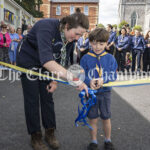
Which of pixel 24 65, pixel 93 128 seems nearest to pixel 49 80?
pixel 24 65

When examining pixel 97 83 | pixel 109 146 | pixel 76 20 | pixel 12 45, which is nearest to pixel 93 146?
pixel 109 146

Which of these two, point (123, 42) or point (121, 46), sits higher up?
point (123, 42)

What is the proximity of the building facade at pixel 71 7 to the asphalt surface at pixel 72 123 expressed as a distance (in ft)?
152

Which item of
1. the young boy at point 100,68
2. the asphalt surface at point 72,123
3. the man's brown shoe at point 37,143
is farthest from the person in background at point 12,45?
the young boy at point 100,68

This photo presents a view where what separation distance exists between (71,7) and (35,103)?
52444 millimetres

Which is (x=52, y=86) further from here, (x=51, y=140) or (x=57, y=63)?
(x=51, y=140)

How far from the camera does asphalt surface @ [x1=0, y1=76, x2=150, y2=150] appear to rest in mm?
2612

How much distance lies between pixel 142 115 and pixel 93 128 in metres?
1.69

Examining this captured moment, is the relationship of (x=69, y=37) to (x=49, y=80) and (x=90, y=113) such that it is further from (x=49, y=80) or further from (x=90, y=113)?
(x=90, y=113)

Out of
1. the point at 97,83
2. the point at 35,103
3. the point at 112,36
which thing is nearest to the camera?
the point at 97,83

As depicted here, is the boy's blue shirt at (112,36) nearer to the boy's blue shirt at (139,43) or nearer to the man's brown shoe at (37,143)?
the boy's blue shirt at (139,43)

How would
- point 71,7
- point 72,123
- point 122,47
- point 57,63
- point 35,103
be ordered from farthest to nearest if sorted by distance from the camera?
point 71,7
point 122,47
point 72,123
point 35,103
point 57,63

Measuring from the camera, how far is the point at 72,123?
3238 millimetres

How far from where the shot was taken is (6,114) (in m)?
3.56
